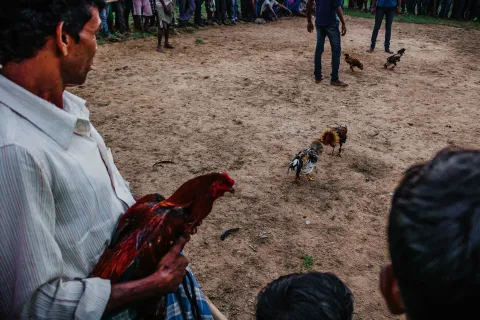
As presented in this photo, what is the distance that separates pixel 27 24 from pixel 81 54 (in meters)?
0.21

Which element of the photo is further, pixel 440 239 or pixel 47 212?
pixel 47 212

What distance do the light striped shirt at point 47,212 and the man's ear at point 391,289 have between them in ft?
2.92

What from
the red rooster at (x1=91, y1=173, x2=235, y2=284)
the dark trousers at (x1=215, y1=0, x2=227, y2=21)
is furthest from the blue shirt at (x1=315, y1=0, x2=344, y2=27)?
the dark trousers at (x1=215, y1=0, x2=227, y2=21)

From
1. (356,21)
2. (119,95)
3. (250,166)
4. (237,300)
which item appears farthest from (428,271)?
(356,21)

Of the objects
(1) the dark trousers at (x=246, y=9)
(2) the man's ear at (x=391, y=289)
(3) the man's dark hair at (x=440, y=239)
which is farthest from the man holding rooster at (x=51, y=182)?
(1) the dark trousers at (x=246, y=9)

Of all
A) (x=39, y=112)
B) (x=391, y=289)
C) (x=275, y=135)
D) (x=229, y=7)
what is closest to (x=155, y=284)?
(x=39, y=112)

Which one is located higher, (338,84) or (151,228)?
(151,228)

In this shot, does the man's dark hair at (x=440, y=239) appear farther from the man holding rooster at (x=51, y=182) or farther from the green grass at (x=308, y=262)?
the green grass at (x=308, y=262)

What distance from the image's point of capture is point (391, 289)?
92 cm

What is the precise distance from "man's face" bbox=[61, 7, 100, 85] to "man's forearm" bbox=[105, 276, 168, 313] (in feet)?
2.51

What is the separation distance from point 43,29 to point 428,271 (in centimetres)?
128

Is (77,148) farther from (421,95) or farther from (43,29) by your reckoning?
(421,95)

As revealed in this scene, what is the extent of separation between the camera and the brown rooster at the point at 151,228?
4.81 feet

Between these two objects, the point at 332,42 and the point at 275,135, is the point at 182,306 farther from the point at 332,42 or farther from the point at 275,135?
the point at 332,42
